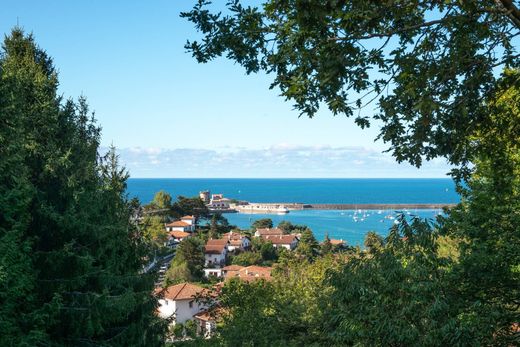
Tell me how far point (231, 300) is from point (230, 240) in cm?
5955

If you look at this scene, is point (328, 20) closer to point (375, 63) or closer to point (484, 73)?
point (375, 63)

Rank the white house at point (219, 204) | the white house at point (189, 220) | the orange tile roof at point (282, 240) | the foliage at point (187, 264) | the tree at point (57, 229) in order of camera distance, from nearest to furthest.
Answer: the tree at point (57, 229), the foliage at point (187, 264), the orange tile roof at point (282, 240), the white house at point (189, 220), the white house at point (219, 204)

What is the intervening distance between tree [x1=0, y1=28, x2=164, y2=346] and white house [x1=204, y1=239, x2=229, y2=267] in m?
46.1

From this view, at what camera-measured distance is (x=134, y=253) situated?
60.3ft

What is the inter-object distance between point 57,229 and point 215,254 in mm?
51179

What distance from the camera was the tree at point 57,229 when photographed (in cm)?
1224

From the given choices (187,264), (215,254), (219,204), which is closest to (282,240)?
(215,254)

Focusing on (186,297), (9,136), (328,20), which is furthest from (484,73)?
(186,297)

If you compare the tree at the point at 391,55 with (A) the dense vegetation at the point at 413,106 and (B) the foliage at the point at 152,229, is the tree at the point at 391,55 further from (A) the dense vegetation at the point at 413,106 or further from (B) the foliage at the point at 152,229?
(B) the foliage at the point at 152,229

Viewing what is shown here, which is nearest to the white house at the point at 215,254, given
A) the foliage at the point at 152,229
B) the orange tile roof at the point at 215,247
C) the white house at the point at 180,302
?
the orange tile roof at the point at 215,247

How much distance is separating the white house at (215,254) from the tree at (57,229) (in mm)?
46137

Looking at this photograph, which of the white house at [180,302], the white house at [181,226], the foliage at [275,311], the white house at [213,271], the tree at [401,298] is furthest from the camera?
the white house at [181,226]

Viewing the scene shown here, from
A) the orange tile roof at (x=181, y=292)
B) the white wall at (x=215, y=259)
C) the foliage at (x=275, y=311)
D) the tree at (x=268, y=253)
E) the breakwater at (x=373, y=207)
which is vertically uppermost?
the foliage at (x=275, y=311)

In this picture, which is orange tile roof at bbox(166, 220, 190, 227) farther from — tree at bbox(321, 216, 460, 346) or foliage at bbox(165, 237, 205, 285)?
tree at bbox(321, 216, 460, 346)
